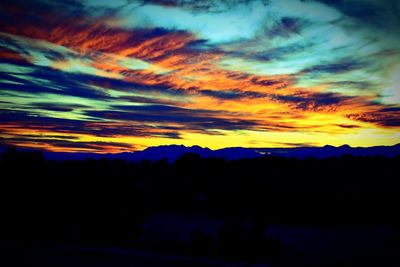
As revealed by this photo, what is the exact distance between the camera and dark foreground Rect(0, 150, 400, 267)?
28.9 feet

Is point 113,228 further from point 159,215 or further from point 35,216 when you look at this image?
point 159,215

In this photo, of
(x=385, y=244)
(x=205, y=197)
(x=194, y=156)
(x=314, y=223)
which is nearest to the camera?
(x=385, y=244)

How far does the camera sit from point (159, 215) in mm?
22250

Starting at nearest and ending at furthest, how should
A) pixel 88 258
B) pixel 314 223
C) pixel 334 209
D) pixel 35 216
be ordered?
1. pixel 88 258
2. pixel 35 216
3. pixel 314 223
4. pixel 334 209

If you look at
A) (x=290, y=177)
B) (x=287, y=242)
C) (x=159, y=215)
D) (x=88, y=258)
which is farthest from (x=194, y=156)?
(x=88, y=258)

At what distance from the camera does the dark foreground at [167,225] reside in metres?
8.80

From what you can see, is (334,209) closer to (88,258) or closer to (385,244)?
(385,244)

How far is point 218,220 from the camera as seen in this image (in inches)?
802

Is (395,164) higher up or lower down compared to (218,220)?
higher up

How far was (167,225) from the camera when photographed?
61.1 feet

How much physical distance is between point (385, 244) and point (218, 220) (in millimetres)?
8554

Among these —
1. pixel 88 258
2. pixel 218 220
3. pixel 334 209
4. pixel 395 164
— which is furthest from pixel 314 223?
pixel 395 164

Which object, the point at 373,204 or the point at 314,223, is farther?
the point at 373,204

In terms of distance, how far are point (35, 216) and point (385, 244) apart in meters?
12.8
